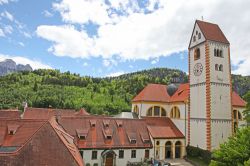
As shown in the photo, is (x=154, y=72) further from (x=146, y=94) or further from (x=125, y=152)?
(x=125, y=152)

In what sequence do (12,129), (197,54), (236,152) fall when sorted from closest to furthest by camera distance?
(236,152)
(12,129)
(197,54)

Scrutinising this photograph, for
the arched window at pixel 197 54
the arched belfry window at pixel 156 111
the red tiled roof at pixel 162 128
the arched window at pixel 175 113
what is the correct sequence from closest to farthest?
the red tiled roof at pixel 162 128, the arched window at pixel 197 54, the arched window at pixel 175 113, the arched belfry window at pixel 156 111

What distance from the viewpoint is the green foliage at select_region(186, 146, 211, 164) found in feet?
120

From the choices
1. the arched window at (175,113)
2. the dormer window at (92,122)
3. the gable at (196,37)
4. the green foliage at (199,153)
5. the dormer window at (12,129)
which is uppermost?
the gable at (196,37)

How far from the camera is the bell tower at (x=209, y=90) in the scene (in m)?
37.5

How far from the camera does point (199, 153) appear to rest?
1517 inches

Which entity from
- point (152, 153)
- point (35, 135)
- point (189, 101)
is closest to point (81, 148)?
point (152, 153)

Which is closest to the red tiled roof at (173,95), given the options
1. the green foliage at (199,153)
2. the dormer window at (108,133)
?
the green foliage at (199,153)

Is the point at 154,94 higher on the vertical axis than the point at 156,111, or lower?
higher

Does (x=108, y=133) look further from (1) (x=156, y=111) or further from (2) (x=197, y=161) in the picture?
(2) (x=197, y=161)

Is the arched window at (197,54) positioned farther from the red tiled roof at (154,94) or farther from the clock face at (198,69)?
the red tiled roof at (154,94)

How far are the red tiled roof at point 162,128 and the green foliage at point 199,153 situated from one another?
2743 mm

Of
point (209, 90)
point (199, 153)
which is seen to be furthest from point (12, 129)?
point (209, 90)

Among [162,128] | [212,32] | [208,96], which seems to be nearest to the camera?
[208,96]
